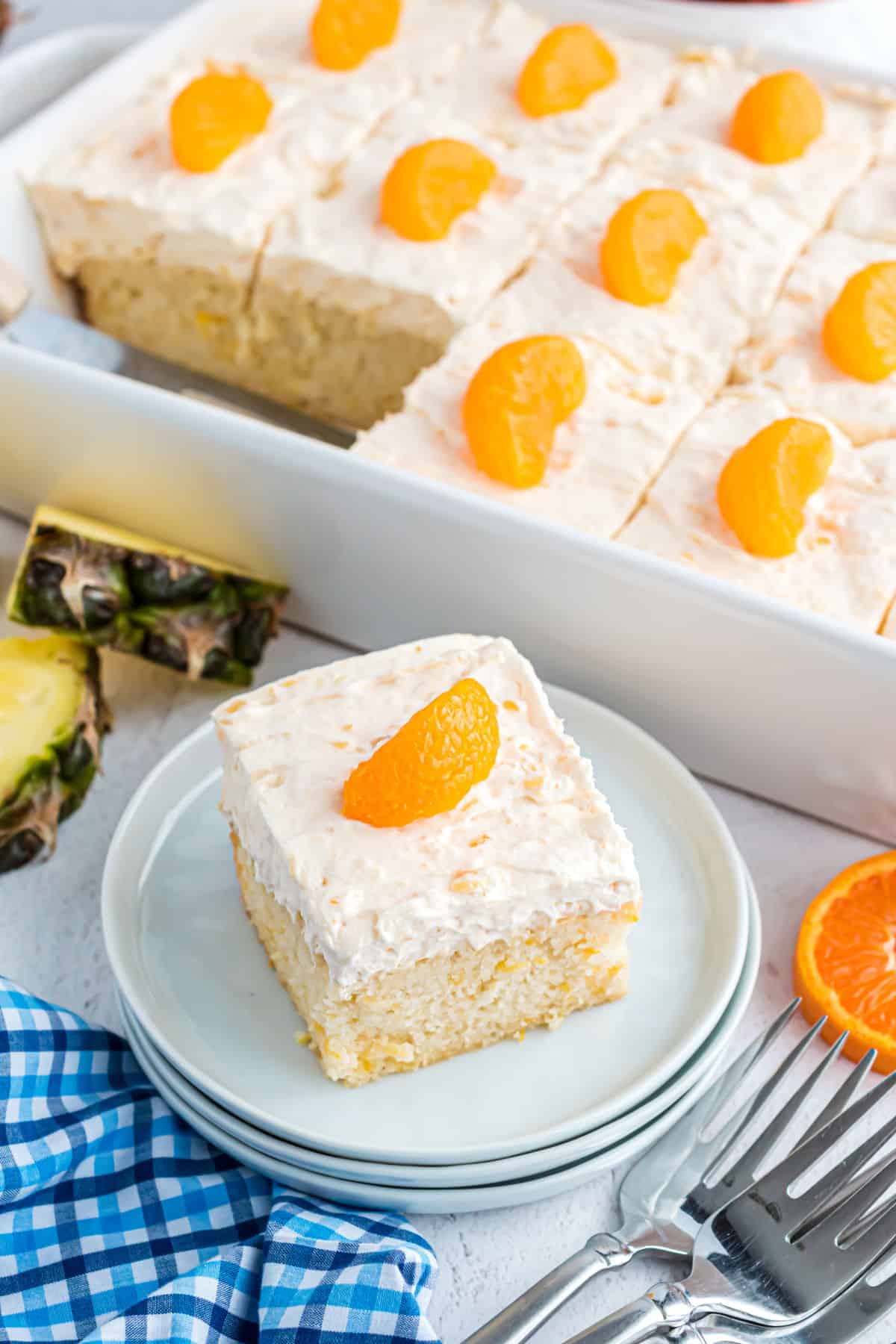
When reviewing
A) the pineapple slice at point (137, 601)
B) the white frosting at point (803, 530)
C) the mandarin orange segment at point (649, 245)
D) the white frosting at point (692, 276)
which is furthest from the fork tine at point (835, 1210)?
the mandarin orange segment at point (649, 245)

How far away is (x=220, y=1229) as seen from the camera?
5.90 feet

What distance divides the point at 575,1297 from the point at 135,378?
201 cm

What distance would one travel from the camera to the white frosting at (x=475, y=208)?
9.03ft

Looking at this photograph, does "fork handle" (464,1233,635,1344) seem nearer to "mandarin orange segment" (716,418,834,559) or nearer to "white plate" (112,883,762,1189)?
"white plate" (112,883,762,1189)

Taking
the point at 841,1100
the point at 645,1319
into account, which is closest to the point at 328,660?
the point at 841,1100

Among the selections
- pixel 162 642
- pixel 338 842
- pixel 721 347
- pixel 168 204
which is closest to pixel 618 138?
pixel 721 347

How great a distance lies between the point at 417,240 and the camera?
279 cm

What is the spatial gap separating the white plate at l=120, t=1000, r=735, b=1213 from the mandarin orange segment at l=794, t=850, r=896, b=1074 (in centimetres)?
32

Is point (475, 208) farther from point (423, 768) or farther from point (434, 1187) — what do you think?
point (434, 1187)

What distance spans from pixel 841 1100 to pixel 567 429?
1215 mm

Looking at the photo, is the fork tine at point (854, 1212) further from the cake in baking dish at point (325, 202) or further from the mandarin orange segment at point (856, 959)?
the cake in baking dish at point (325, 202)

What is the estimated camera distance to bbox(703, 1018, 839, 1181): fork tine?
1.78m

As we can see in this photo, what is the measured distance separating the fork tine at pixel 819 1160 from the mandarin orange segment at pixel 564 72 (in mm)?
2220

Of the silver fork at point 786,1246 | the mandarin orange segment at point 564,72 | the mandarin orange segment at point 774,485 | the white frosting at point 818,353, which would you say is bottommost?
the silver fork at point 786,1246
